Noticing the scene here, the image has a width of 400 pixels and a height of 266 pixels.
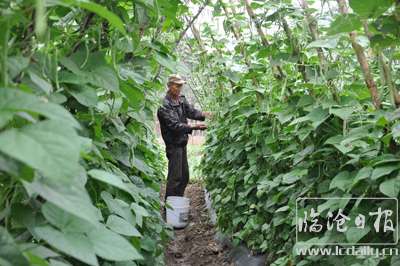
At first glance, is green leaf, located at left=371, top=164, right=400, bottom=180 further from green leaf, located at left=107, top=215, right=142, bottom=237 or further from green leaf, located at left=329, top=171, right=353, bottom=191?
green leaf, located at left=107, top=215, right=142, bottom=237

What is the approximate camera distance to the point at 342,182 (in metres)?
1.42

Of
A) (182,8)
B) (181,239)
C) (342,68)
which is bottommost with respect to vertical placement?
(181,239)

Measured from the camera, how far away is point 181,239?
12.4ft

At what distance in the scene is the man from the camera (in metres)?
4.11

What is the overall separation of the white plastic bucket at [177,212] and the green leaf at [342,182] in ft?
8.80

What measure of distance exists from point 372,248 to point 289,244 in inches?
23.6

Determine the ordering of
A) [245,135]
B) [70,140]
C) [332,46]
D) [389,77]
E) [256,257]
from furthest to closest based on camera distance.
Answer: [245,135] → [256,257] → [332,46] → [389,77] → [70,140]

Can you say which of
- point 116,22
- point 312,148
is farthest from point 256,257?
point 116,22

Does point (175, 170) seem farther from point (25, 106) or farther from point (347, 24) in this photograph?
point (25, 106)

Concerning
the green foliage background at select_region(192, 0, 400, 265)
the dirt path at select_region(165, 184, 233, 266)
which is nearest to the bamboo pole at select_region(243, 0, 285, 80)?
the green foliage background at select_region(192, 0, 400, 265)

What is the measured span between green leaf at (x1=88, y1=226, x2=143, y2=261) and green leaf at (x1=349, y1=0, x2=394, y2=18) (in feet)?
2.39

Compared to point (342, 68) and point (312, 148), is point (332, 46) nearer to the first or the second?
point (342, 68)

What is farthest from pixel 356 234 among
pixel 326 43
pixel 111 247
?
pixel 111 247

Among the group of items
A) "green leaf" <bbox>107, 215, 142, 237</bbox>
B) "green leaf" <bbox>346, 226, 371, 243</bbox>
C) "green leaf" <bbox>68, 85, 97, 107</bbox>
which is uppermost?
"green leaf" <bbox>68, 85, 97, 107</bbox>
